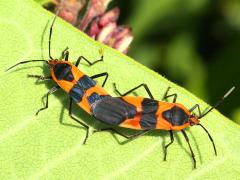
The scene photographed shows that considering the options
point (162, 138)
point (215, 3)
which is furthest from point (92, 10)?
point (215, 3)

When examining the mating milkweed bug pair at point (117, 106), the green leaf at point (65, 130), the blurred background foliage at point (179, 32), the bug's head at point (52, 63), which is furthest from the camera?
the blurred background foliage at point (179, 32)

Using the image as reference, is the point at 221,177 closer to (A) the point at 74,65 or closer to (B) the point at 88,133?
(B) the point at 88,133

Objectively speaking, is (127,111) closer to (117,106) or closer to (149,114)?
(117,106)

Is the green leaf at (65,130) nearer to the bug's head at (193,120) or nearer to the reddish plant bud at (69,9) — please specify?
the bug's head at (193,120)

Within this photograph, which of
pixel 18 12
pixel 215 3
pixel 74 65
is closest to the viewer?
pixel 18 12

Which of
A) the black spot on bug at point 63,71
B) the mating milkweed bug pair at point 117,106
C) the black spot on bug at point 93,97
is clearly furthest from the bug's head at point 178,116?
the black spot on bug at point 63,71

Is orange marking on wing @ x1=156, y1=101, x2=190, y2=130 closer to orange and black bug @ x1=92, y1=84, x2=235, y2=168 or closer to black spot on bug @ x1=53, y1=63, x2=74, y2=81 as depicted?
orange and black bug @ x1=92, y1=84, x2=235, y2=168
